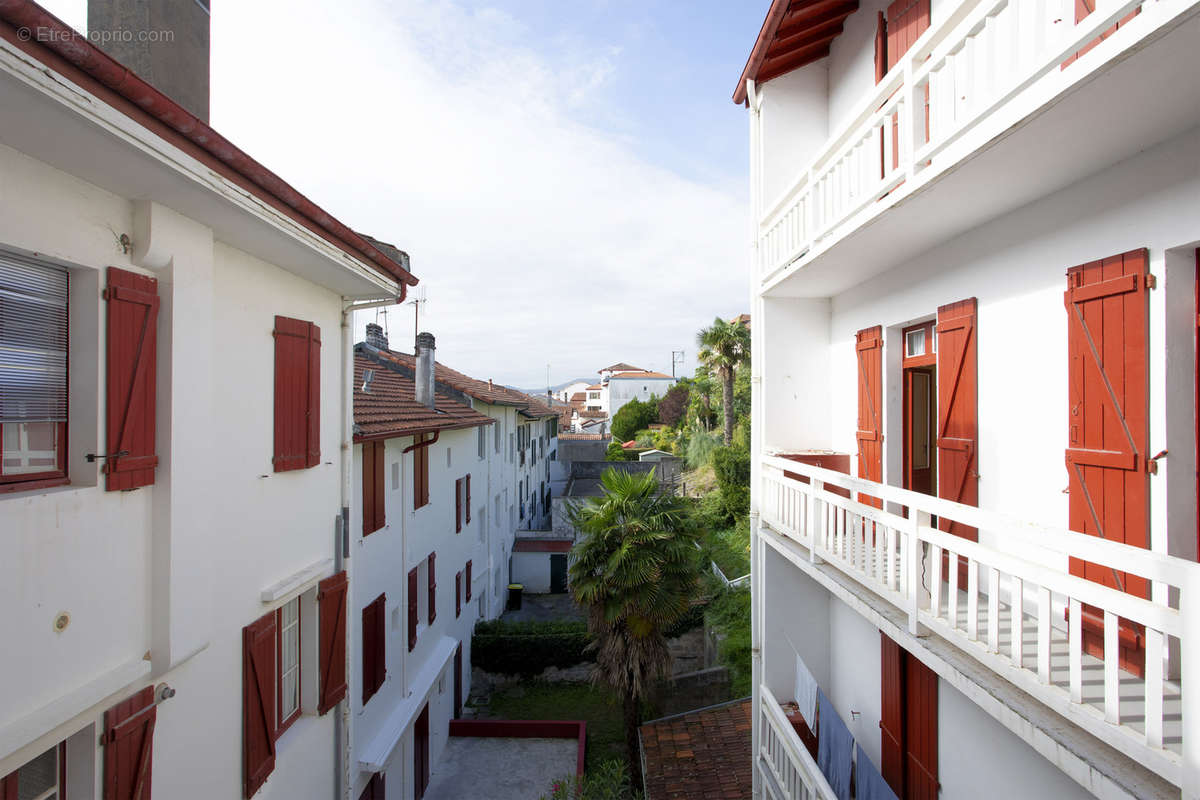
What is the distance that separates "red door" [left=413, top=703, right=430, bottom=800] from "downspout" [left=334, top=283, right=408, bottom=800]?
3.88 metres

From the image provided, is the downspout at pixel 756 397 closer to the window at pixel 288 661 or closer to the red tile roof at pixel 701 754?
the red tile roof at pixel 701 754

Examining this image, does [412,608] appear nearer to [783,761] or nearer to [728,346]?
[783,761]

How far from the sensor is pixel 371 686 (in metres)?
8.27

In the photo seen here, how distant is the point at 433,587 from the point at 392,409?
4.28 meters

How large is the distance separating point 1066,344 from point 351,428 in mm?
6831

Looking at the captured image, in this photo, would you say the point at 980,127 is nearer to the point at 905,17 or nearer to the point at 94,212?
the point at 905,17

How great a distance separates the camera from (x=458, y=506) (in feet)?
47.0

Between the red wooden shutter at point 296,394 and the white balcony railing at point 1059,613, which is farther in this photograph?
the red wooden shutter at point 296,394

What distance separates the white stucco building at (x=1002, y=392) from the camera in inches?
106

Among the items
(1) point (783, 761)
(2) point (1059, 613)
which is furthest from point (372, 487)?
(2) point (1059, 613)

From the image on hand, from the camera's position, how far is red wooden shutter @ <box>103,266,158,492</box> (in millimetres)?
3412

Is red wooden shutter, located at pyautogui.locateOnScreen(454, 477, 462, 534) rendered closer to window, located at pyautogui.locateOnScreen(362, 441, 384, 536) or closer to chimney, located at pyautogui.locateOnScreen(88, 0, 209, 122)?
window, located at pyautogui.locateOnScreen(362, 441, 384, 536)

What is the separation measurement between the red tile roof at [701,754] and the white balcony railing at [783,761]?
235 cm

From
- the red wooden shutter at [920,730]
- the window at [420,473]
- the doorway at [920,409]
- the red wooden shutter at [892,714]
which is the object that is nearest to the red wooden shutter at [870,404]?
the doorway at [920,409]
